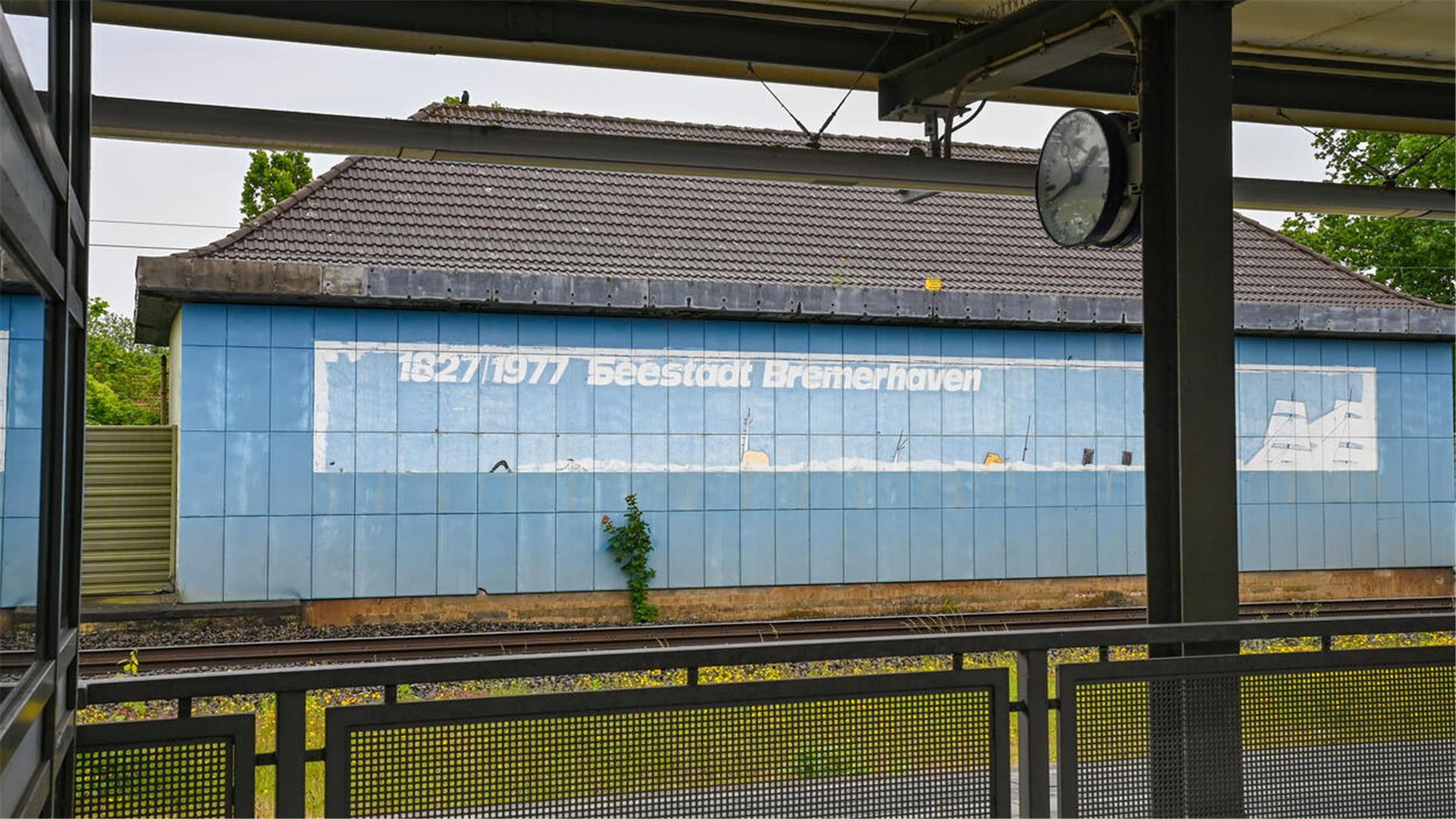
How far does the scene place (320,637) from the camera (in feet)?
43.9

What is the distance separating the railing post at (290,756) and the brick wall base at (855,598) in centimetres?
1138

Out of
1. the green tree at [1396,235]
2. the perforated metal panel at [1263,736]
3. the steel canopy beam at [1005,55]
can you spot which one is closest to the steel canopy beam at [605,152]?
the steel canopy beam at [1005,55]

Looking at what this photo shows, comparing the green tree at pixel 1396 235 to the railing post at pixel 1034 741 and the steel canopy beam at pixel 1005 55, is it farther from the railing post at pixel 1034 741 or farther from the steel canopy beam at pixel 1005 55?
the railing post at pixel 1034 741

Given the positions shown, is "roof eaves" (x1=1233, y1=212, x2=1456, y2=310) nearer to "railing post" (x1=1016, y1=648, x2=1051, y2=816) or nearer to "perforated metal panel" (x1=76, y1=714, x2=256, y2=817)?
"railing post" (x1=1016, y1=648, x2=1051, y2=816)

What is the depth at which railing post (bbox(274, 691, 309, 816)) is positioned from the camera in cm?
344

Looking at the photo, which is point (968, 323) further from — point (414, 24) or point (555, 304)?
point (414, 24)

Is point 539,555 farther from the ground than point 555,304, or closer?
closer

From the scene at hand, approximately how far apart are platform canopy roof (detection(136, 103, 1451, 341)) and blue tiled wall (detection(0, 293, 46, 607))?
1187 centimetres

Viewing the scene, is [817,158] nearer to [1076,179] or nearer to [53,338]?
[1076,179]

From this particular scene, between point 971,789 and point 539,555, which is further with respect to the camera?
point 539,555

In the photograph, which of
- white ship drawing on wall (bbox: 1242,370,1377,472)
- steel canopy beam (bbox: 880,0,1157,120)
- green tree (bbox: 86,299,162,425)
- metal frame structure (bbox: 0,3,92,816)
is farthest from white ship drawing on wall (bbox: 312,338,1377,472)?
green tree (bbox: 86,299,162,425)

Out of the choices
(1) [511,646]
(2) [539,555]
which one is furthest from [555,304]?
(1) [511,646]

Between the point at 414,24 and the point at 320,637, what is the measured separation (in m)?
8.97

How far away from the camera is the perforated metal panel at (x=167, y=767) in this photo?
10.8 ft
